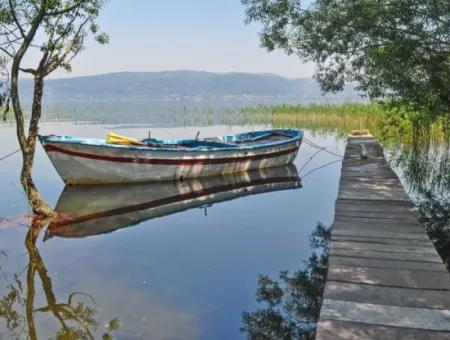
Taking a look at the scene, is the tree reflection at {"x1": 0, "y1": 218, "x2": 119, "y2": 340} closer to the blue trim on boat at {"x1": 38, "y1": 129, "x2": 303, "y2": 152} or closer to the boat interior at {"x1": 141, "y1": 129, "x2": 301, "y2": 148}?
the blue trim on boat at {"x1": 38, "y1": 129, "x2": 303, "y2": 152}

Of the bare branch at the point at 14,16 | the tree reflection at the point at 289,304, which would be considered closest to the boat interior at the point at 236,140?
the bare branch at the point at 14,16

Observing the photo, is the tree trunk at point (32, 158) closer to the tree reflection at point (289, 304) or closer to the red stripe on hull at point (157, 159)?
the red stripe on hull at point (157, 159)

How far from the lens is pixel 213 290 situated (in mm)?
6805

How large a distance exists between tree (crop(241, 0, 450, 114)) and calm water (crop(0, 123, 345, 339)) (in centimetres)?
334

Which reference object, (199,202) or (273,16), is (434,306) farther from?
(199,202)

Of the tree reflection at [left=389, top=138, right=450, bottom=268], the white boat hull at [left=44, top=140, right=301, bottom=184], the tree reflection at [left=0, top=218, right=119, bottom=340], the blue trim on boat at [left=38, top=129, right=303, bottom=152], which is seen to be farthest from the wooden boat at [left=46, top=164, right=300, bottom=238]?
the tree reflection at [left=389, top=138, right=450, bottom=268]

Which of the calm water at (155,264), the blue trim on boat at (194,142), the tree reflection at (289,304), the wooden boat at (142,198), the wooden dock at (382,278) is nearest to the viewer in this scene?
the wooden dock at (382,278)

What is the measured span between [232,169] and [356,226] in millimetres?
10079

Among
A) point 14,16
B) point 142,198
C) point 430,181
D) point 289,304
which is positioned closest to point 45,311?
point 289,304

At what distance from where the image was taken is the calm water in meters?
5.85

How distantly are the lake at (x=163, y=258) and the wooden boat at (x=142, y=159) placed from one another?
1.74 feet

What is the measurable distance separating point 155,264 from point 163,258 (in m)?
0.34

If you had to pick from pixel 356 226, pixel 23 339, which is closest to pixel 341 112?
pixel 356 226

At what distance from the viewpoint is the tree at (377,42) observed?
8.27 meters
